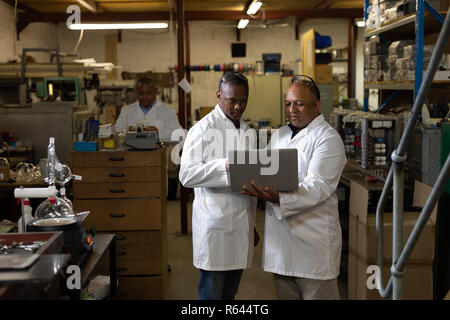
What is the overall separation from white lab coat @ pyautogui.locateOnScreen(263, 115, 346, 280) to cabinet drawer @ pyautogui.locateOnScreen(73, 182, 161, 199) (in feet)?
4.55

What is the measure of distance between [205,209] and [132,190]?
1.23 meters

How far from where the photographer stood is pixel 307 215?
7.18ft

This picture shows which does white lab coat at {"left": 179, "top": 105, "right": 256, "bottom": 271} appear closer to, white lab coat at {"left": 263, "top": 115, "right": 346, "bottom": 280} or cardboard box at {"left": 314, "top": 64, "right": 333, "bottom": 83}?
white lab coat at {"left": 263, "top": 115, "right": 346, "bottom": 280}

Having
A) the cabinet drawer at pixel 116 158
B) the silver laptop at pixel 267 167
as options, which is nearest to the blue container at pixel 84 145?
the cabinet drawer at pixel 116 158

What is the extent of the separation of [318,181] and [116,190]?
1734 millimetres

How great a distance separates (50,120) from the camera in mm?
4254

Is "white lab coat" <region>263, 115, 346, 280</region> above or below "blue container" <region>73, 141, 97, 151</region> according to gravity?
below

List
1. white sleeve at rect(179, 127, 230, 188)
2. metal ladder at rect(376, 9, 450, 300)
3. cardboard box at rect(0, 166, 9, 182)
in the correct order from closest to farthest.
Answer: metal ladder at rect(376, 9, 450, 300) < white sleeve at rect(179, 127, 230, 188) < cardboard box at rect(0, 166, 9, 182)

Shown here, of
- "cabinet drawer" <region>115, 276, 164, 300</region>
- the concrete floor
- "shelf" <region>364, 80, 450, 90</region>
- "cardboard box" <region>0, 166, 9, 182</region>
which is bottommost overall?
the concrete floor

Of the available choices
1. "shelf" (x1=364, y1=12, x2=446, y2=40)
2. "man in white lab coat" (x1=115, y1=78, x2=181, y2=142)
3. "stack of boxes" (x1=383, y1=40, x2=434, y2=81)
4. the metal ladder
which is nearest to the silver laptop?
the metal ladder

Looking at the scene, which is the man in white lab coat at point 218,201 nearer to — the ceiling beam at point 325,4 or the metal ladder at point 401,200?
the metal ladder at point 401,200

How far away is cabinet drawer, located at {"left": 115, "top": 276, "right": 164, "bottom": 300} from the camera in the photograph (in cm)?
349
